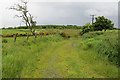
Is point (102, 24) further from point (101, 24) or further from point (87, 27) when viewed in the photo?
point (87, 27)

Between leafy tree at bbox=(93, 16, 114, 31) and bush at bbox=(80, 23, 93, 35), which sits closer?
leafy tree at bbox=(93, 16, 114, 31)

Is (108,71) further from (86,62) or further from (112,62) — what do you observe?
(86,62)

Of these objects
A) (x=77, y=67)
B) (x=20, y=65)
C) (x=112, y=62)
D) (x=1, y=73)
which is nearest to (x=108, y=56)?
(x=112, y=62)

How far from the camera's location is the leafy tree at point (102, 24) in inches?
→ 3027

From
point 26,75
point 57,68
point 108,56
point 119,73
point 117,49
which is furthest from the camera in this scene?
point 108,56

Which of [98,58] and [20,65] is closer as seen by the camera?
[20,65]

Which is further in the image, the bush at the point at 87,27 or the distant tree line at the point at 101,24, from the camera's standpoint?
the bush at the point at 87,27

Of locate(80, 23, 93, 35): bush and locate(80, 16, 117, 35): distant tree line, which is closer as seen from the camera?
locate(80, 16, 117, 35): distant tree line

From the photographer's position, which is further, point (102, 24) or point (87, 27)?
point (87, 27)

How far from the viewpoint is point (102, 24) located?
259 ft

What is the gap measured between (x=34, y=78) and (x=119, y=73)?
16.8 ft

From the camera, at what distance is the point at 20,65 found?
16703mm

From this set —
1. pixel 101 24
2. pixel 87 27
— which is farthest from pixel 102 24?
pixel 87 27

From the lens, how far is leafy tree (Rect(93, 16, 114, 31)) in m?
76.9
